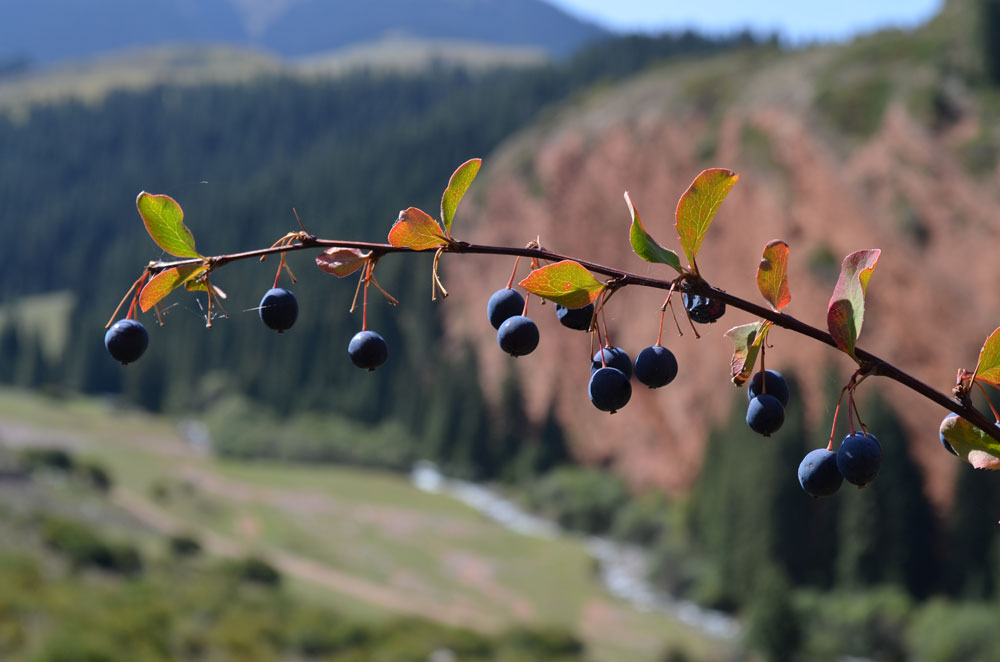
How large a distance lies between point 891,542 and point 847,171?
12798 mm

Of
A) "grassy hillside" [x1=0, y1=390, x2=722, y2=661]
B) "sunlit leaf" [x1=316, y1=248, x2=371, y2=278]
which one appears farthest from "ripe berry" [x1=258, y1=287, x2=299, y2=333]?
"grassy hillside" [x1=0, y1=390, x2=722, y2=661]

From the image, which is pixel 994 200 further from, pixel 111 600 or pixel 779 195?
pixel 111 600

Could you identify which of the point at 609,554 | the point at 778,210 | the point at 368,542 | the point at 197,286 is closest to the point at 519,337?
the point at 197,286

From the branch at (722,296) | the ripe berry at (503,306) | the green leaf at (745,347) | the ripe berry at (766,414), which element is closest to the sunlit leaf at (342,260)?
the branch at (722,296)

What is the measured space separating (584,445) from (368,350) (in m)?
43.4

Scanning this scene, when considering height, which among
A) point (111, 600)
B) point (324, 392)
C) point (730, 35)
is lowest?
point (111, 600)

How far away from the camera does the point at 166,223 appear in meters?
1.88

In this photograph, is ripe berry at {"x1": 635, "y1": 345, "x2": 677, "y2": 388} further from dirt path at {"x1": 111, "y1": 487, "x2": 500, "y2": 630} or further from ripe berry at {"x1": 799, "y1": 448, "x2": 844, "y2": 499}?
dirt path at {"x1": 111, "y1": 487, "x2": 500, "y2": 630}

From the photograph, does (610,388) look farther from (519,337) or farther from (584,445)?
(584,445)

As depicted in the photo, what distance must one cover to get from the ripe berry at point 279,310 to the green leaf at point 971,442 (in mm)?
1272

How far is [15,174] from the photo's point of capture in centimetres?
10425

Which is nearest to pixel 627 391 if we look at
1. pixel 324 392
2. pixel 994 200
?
pixel 994 200

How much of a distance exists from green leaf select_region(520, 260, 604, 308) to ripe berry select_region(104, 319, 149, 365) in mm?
869

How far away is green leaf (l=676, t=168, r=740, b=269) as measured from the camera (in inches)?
70.5
